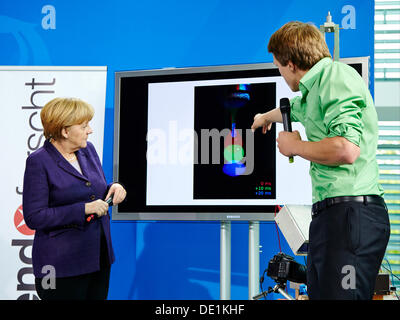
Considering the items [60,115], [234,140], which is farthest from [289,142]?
[234,140]

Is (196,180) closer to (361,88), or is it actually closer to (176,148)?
(176,148)

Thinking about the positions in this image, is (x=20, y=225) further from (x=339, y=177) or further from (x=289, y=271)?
(x=339, y=177)

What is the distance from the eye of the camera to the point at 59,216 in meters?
2.13

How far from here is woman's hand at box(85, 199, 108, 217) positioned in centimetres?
219

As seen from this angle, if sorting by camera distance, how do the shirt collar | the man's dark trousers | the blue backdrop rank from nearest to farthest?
the man's dark trousers
the shirt collar
the blue backdrop

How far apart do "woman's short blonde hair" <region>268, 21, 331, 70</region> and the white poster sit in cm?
202

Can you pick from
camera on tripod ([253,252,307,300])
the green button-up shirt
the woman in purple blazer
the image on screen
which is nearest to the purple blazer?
the woman in purple blazer

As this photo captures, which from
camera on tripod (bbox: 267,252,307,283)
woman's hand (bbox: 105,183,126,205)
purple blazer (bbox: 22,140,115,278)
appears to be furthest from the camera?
woman's hand (bbox: 105,183,126,205)

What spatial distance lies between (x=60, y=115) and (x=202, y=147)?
104 cm

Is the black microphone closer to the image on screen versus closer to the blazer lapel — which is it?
the blazer lapel

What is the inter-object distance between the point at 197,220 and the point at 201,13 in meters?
1.59
